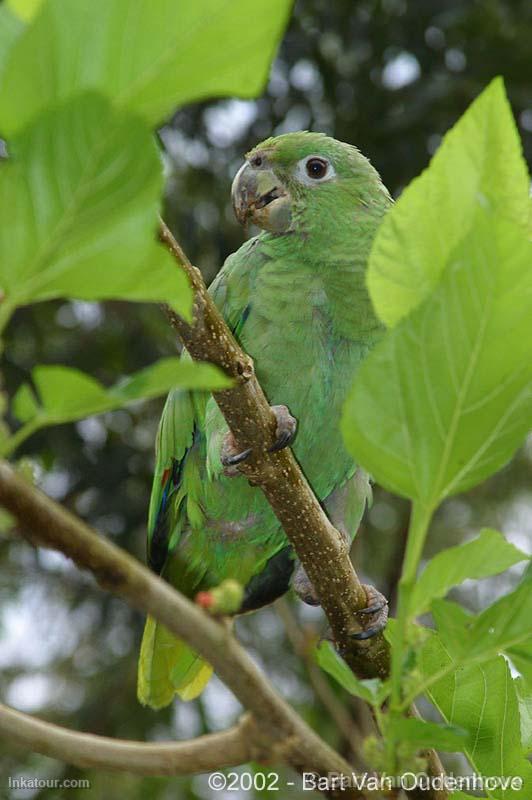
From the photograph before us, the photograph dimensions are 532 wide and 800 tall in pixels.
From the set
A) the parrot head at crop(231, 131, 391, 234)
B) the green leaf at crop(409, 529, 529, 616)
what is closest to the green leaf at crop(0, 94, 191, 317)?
the green leaf at crop(409, 529, 529, 616)

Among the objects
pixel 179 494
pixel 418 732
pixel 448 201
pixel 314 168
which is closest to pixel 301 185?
pixel 314 168

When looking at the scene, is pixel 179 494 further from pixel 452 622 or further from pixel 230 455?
pixel 452 622

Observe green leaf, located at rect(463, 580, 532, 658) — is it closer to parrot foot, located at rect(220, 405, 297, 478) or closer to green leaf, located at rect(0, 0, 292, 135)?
green leaf, located at rect(0, 0, 292, 135)

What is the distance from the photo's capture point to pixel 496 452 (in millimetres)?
625

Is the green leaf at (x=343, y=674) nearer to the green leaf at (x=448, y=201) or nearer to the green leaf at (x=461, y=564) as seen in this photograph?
the green leaf at (x=461, y=564)

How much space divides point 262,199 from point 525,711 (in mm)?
1214

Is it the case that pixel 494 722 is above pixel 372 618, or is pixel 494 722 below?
above

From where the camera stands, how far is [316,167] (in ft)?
6.26

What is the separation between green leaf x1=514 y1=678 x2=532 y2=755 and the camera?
0.97 metres

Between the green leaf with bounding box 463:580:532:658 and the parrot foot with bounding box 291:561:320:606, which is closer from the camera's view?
the green leaf with bounding box 463:580:532:658

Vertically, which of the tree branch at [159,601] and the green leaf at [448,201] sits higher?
the green leaf at [448,201]

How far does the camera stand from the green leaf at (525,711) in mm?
968

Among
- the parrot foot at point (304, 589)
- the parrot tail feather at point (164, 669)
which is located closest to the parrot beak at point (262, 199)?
the parrot foot at point (304, 589)

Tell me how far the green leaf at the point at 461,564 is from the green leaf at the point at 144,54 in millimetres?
333
